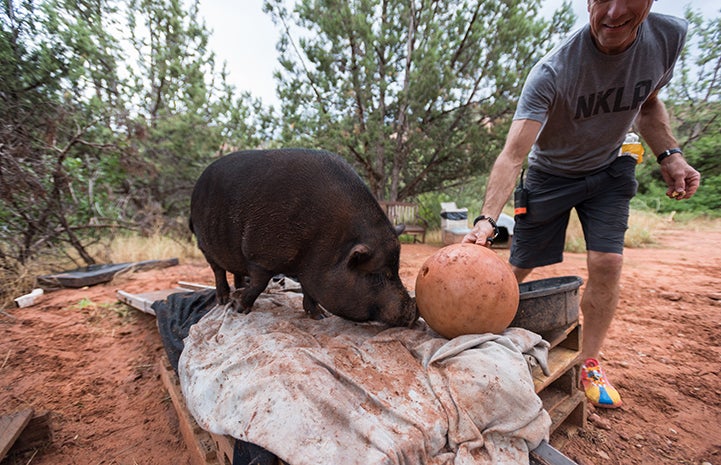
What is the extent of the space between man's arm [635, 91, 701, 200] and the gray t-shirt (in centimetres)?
28

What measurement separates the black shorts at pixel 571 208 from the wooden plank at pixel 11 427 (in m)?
3.50

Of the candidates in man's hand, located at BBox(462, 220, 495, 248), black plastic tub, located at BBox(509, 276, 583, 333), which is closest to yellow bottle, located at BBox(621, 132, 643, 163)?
black plastic tub, located at BBox(509, 276, 583, 333)

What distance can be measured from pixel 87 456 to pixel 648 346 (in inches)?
178

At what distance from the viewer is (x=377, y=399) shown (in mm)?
1465

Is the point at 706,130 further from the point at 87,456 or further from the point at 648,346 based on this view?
the point at 87,456

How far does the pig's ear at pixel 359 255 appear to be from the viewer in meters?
2.17

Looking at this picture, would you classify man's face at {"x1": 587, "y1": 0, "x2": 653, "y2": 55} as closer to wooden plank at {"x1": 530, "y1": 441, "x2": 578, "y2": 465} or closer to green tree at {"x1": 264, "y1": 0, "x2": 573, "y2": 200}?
wooden plank at {"x1": 530, "y1": 441, "x2": 578, "y2": 465}

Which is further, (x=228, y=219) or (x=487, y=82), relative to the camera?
(x=487, y=82)

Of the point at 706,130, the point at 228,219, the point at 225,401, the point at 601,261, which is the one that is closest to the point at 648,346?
the point at 601,261

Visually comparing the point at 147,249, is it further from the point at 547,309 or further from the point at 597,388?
the point at 597,388

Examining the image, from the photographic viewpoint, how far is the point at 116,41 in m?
7.25

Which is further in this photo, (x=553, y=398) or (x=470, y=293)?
(x=553, y=398)

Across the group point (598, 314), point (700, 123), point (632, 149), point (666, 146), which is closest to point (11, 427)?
point (598, 314)

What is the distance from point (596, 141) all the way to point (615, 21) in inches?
29.3
